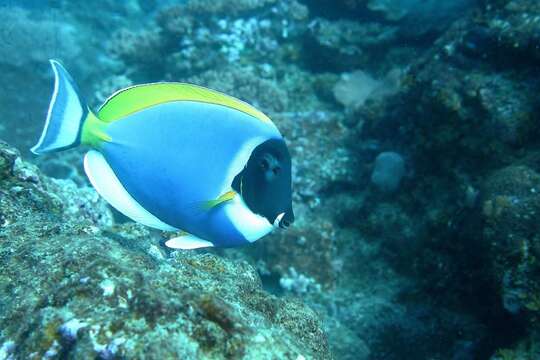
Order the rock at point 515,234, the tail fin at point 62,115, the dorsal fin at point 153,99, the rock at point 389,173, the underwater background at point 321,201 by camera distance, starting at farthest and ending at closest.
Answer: the rock at point 389,173
the rock at point 515,234
the underwater background at point 321,201
the dorsal fin at point 153,99
the tail fin at point 62,115

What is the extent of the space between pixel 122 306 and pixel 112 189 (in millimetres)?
425

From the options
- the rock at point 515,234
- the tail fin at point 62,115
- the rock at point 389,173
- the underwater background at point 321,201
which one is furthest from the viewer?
the rock at point 389,173

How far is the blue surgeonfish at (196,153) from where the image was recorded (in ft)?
4.51

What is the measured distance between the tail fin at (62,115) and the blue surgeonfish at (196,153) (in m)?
0.03

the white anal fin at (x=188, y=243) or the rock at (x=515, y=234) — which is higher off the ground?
the white anal fin at (x=188, y=243)

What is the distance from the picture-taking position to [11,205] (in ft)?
7.74

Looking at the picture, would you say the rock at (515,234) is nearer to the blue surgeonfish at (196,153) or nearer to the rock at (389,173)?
the rock at (389,173)

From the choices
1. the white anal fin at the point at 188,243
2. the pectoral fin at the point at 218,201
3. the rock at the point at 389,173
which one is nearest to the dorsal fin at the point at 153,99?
the pectoral fin at the point at 218,201

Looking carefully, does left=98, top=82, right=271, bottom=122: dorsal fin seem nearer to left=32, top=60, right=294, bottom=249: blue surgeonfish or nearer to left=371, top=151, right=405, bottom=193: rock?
left=32, top=60, right=294, bottom=249: blue surgeonfish

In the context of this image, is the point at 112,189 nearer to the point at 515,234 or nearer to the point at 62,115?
the point at 62,115

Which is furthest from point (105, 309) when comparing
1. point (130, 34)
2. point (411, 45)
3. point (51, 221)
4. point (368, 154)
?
point (130, 34)

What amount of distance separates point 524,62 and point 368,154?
7.02 ft

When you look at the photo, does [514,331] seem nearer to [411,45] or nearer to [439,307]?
[439,307]

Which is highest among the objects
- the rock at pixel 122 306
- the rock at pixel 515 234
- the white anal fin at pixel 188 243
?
the white anal fin at pixel 188 243
